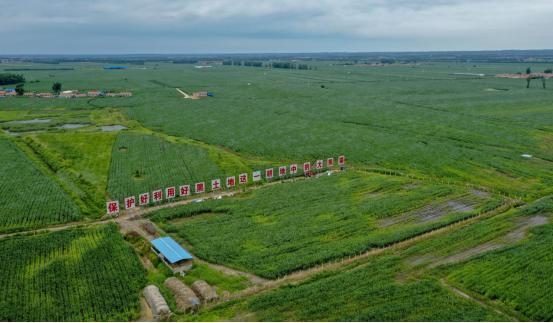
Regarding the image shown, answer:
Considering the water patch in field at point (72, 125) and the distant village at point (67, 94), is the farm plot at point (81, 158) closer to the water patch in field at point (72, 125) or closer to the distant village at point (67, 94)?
the water patch in field at point (72, 125)

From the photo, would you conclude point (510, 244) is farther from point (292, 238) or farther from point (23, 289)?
point (23, 289)

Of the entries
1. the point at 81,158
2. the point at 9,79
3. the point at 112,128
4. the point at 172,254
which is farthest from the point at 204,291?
the point at 9,79

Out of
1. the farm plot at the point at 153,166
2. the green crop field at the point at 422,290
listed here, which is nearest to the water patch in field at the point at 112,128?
the farm plot at the point at 153,166

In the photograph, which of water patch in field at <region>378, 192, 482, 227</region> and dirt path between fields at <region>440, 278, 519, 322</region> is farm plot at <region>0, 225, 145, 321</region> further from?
water patch in field at <region>378, 192, 482, 227</region>

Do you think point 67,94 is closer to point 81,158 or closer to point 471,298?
point 81,158

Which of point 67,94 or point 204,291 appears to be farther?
point 67,94

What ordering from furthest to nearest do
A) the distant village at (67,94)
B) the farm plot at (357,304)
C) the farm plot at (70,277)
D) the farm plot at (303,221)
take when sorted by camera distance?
the distant village at (67,94), the farm plot at (303,221), the farm plot at (70,277), the farm plot at (357,304)

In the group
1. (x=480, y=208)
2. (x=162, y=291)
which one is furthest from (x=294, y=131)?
(x=162, y=291)
